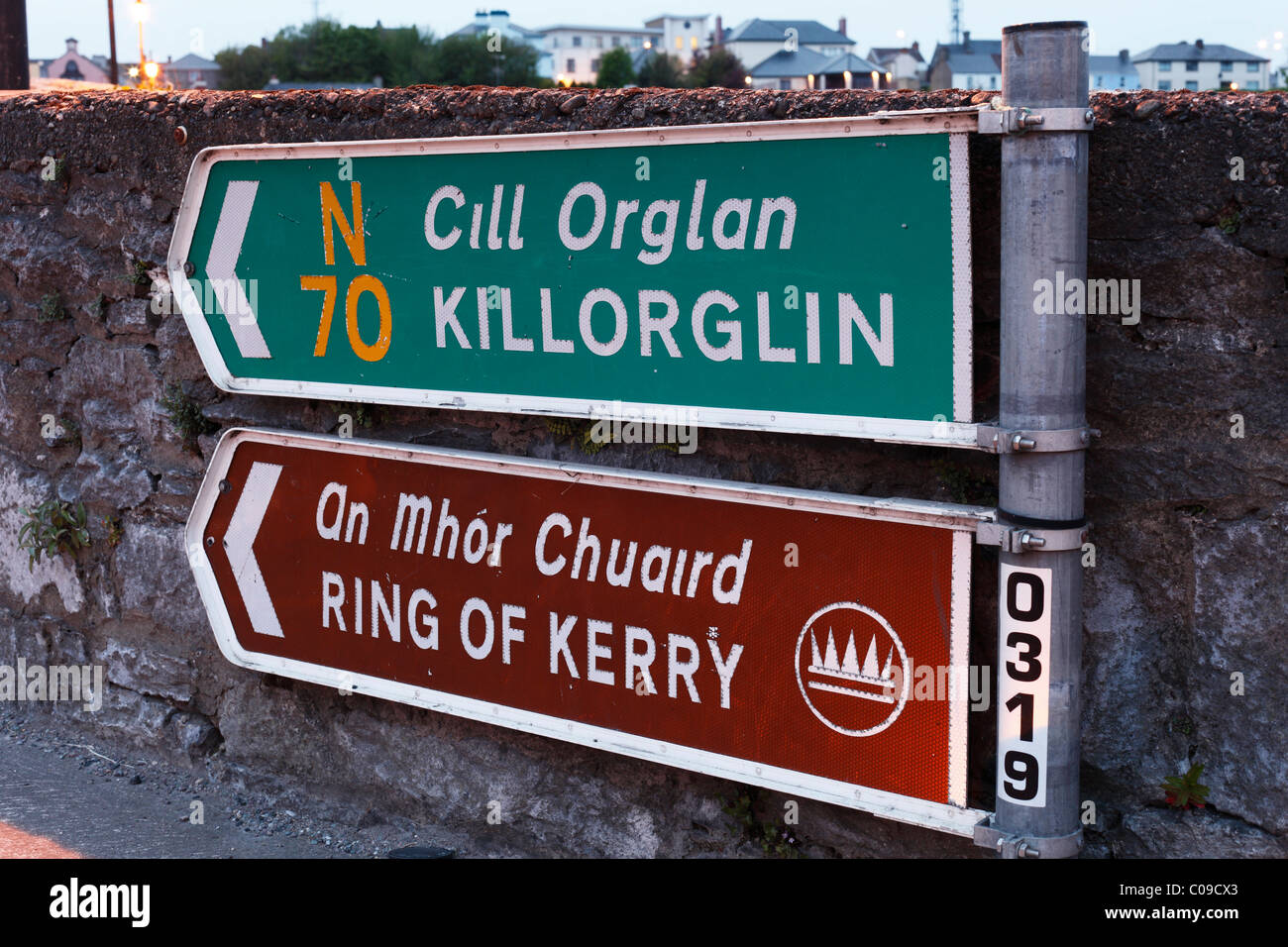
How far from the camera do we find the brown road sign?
243cm

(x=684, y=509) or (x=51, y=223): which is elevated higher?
(x=51, y=223)

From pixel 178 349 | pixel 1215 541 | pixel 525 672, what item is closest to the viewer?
pixel 1215 541

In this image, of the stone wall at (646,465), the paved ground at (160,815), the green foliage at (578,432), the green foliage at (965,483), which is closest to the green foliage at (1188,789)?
the stone wall at (646,465)

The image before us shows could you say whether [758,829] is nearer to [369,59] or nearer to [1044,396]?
[1044,396]

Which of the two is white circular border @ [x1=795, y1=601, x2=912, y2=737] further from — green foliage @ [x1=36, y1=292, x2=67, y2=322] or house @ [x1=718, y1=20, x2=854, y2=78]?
house @ [x1=718, y1=20, x2=854, y2=78]

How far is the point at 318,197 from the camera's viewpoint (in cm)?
317

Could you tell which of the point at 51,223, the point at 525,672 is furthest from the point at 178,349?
the point at 525,672

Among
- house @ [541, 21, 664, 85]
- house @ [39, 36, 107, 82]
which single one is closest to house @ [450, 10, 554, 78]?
house @ [541, 21, 664, 85]

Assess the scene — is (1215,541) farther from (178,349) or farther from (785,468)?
(178,349)

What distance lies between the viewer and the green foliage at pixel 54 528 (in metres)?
3.95

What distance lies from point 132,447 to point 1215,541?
3024mm

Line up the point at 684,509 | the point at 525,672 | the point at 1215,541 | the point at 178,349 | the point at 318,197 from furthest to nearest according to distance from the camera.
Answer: the point at 178,349
the point at 318,197
the point at 525,672
the point at 684,509
the point at 1215,541

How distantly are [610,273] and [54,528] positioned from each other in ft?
7.50

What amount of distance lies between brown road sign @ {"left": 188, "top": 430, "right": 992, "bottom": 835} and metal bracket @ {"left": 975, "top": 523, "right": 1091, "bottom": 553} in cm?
6
